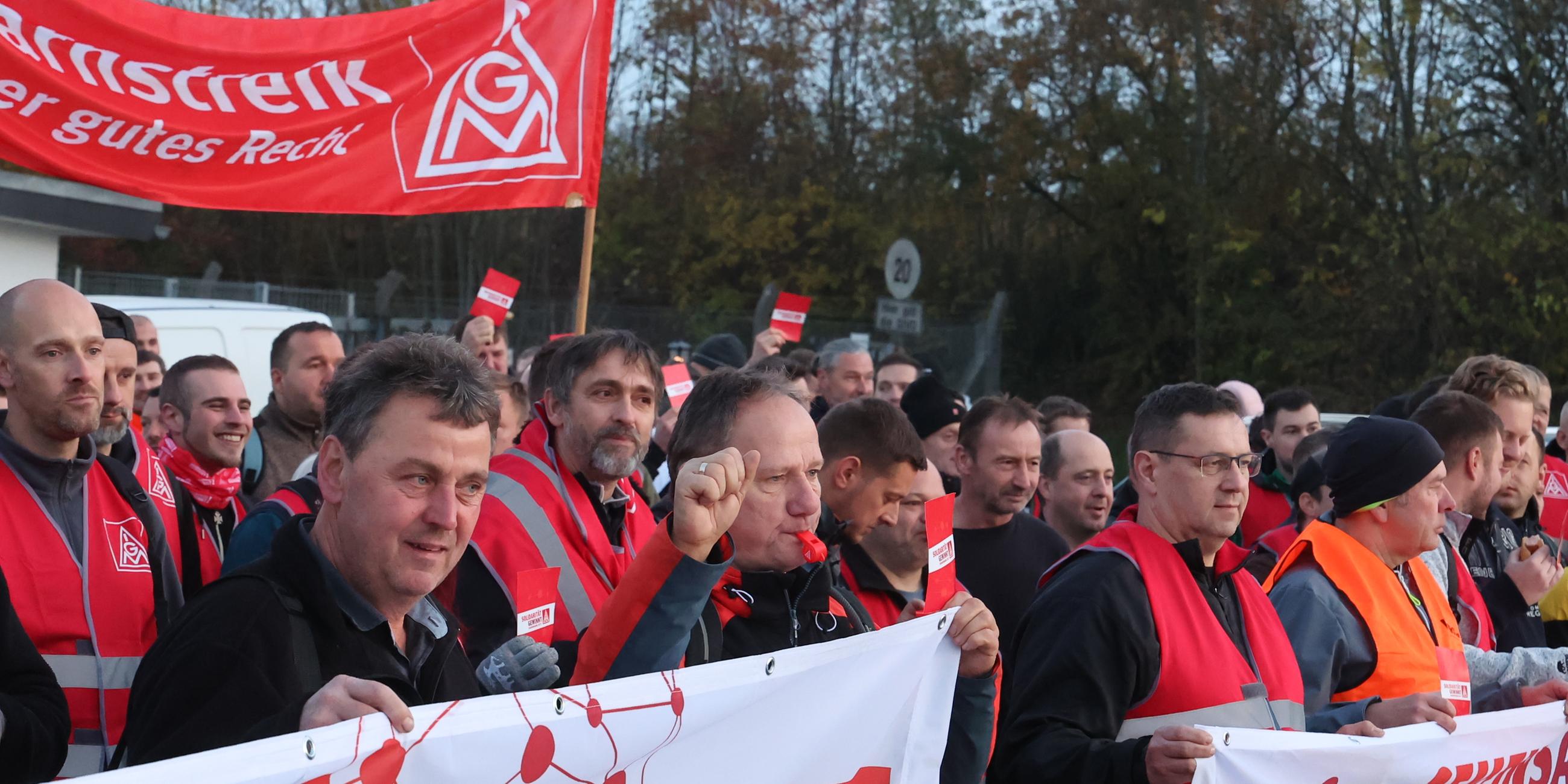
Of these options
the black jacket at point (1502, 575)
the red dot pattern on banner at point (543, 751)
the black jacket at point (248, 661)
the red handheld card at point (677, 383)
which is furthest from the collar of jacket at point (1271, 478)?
the black jacket at point (248, 661)

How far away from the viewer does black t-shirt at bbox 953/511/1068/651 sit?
212 inches

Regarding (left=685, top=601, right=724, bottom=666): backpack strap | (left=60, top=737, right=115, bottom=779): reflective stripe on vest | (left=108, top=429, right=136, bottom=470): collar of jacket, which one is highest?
(left=108, top=429, right=136, bottom=470): collar of jacket

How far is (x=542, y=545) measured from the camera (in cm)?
403

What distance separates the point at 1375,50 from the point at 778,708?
2133 centimetres

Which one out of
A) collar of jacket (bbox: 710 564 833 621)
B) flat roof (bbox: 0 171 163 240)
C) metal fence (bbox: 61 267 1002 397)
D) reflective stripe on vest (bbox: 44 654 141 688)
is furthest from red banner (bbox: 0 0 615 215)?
metal fence (bbox: 61 267 1002 397)

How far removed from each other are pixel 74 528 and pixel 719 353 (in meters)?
6.36

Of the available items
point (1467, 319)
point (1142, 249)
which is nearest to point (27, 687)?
point (1467, 319)

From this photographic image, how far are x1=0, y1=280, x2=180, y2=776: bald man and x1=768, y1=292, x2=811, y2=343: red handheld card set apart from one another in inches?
277

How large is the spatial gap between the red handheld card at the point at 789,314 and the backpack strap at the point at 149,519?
Result: 7.02m

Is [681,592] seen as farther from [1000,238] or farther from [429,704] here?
[1000,238]

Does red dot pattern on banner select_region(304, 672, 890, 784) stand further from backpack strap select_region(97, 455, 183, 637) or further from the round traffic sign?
the round traffic sign

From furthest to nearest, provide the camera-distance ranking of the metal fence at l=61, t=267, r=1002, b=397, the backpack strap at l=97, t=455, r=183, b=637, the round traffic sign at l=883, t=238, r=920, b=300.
→ the metal fence at l=61, t=267, r=1002, b=397, the round traffic sign at l=883, t=238, r=920, b=300, the backpack strap at l=97, t=455, r=183, b=637

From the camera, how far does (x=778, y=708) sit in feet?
10.3

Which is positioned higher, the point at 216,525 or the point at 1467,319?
→ the point at 1467,319
